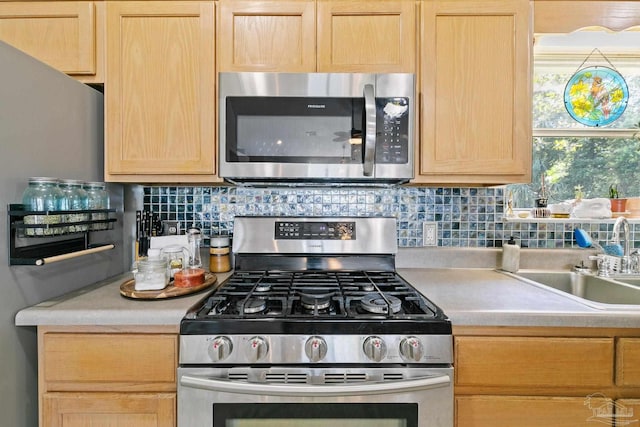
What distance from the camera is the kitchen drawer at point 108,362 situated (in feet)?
3.39

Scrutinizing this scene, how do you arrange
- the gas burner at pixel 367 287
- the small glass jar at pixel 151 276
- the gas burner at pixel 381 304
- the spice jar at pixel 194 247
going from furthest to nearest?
the spice jar at pixel 194 247, the gas burner at pixel 367 287, the small glass jar at pixel 151 276, the gas burner at pixel 381 304

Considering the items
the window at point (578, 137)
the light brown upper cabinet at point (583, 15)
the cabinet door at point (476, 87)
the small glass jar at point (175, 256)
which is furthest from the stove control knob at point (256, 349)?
the light brown upper cabinet at point (583, 15)

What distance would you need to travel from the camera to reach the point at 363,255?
163cm

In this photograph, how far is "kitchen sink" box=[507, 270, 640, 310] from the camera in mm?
1421

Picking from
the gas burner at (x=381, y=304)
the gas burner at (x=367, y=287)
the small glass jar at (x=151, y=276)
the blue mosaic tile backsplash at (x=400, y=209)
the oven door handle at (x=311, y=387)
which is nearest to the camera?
the oven door handle at (x=311, y=387)

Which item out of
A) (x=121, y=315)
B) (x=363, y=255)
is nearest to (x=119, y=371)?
(x=121, y=315)

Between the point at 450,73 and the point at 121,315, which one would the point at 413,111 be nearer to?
the point at 450,73

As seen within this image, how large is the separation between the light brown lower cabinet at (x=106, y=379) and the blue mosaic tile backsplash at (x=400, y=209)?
2.50 feet

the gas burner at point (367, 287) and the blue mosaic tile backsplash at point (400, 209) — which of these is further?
the blue mosaic tile backsplash at point (400, 209)

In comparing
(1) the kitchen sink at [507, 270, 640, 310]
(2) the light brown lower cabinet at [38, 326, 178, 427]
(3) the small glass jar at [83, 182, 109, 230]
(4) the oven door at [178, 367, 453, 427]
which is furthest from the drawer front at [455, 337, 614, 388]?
(3) the small glass jar at [83, 182, 109, 230]

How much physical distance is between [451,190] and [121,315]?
1.52 meters

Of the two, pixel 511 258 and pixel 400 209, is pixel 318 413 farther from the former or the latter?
pixel 511 258

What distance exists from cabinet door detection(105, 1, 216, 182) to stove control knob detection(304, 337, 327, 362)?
91 centimetres

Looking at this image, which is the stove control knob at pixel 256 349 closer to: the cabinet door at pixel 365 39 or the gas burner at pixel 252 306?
the gas burner at pixel 252 306
